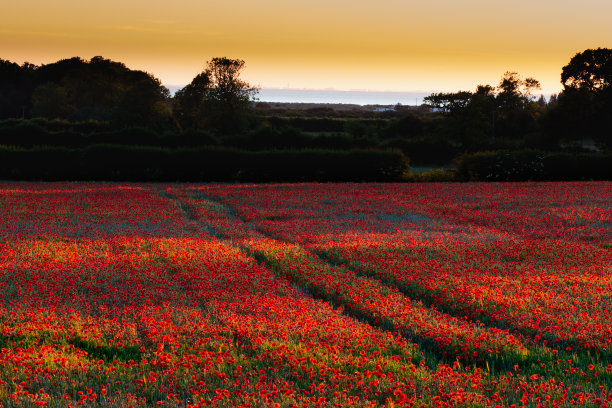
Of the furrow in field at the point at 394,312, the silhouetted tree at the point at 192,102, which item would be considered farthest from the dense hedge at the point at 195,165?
the furrow in field at the point at 394,312

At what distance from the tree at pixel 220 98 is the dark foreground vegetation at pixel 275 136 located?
10 cm

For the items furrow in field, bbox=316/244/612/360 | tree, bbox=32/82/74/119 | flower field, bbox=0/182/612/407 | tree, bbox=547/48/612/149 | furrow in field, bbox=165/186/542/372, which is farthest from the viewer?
tree, bbox=32/82/74/119

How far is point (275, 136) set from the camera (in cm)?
5125

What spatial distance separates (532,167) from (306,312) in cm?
3425

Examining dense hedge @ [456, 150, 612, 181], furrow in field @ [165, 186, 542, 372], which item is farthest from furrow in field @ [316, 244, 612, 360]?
dense hedge @ [456, 150, 612, 181]

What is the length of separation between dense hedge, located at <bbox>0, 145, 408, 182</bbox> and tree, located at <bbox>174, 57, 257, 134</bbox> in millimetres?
20593

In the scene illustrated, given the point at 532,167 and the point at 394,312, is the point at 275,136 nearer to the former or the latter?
the point at 532,167

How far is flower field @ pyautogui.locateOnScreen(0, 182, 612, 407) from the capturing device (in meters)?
7.39

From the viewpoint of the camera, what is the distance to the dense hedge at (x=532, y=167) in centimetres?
4172

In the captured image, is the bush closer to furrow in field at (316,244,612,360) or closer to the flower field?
the flower field

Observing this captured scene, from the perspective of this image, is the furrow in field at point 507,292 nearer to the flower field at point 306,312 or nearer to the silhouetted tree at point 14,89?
the flower field at point 306,312

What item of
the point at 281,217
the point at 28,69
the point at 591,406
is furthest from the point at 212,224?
the point at 28,69

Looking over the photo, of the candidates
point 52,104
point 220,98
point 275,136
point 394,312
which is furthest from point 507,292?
point 52,104

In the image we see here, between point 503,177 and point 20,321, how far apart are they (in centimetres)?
3589
